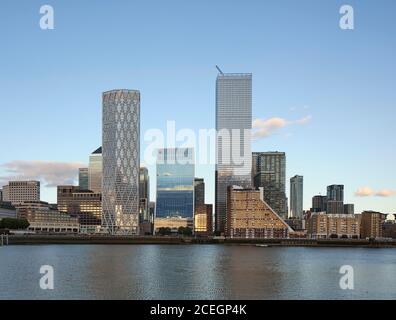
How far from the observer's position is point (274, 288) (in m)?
63.3

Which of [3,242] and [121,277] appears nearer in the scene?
[121,277]

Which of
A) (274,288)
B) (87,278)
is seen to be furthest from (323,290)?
(87,278)

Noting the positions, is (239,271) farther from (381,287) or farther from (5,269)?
(5,269)

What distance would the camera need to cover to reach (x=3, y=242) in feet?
638
